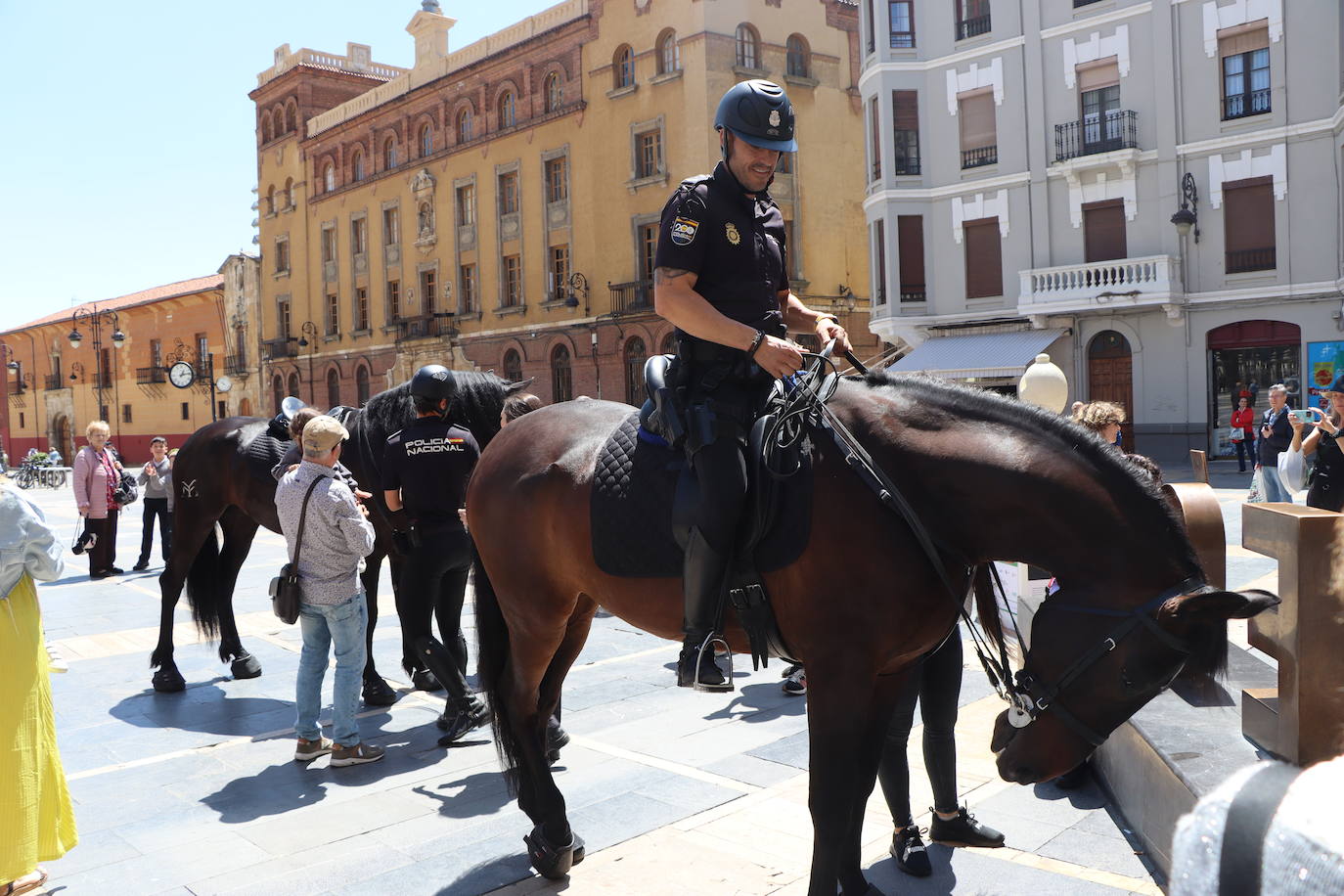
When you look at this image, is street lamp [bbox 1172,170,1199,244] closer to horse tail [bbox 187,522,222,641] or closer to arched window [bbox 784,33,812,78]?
arched window [bbox 784,33,812,78]

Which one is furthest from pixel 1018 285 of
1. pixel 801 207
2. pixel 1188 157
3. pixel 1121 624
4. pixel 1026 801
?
pixel 1121 624

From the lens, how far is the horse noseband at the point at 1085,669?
2.57 meters

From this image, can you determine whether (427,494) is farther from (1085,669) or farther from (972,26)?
(972,26)

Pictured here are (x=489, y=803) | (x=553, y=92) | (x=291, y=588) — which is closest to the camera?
(x=489, y=803)

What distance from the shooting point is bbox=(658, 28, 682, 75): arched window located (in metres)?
32.5

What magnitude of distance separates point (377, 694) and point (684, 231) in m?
4.60

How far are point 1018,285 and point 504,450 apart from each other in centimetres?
2567

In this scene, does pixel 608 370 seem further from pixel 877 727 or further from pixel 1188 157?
pixel 877 727

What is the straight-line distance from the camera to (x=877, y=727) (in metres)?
3.29

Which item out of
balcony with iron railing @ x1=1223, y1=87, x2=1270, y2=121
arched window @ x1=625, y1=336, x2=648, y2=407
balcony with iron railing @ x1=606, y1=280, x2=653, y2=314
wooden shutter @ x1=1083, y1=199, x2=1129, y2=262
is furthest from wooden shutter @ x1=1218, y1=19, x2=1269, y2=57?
arched window @ x1=625, y1=336, x2=648, y2=407

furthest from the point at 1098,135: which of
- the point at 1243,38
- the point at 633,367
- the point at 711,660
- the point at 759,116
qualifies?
A: the point at 711,660


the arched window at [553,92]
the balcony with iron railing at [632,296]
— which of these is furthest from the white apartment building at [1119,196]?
the arched window at [553,92]

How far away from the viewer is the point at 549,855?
3811 mm

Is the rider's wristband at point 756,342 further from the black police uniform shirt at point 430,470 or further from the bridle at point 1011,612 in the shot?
the black police uniform shirt at point 430,470
